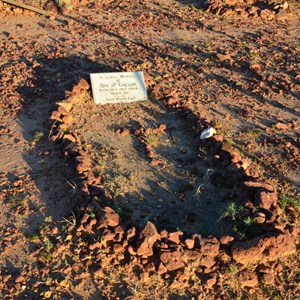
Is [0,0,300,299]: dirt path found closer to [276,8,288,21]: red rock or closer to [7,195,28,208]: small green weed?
[7,195,28,208]: small green weed

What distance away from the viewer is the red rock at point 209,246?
502 cm

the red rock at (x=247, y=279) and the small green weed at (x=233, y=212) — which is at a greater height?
the small green weed at (x=233, y=212)

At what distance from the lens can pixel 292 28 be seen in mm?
11172

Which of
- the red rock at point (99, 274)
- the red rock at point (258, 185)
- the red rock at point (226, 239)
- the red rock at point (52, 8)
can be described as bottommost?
the red rock at point (99, 274)

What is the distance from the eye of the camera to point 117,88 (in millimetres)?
8031

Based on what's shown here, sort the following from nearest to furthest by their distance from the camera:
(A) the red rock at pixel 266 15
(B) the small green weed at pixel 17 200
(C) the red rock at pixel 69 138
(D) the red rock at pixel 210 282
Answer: (D) the red rock at pixel 210 282
(B) the small green weed at pixel 17 200
(C) the red rock at pixel 69 138
(A) the red rock at pixel 266 15

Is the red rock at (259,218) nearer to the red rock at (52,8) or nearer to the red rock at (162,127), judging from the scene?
the red rock at (162,127)

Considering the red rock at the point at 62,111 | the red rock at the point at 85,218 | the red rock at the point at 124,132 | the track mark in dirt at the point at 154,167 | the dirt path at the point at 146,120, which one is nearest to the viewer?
the dirt path at the point at 146,120

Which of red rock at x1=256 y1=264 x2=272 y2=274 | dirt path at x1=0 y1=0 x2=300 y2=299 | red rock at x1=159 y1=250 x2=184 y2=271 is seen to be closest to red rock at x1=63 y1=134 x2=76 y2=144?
dirt path at x1=0 y1=0 x2=300 y2=299

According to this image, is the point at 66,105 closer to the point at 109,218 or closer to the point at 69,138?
the point at 69,138

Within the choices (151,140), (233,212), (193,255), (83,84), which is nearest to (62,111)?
(83,84)

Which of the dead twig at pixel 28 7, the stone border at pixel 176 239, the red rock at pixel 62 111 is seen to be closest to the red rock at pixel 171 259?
the stone border at pixel 176 239

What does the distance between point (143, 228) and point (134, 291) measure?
2.31 feet

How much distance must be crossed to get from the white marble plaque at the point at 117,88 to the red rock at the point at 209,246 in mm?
3664
